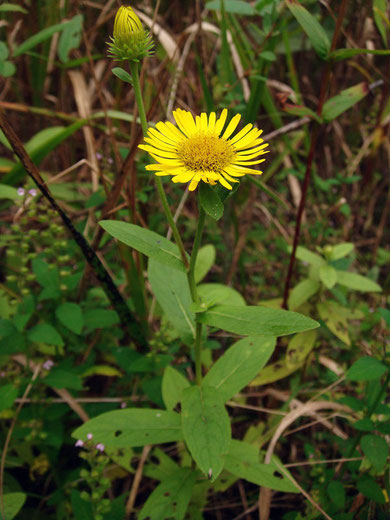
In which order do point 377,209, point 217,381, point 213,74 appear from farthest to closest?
1. point 377,209
2. point 213,74
3. point 217,381

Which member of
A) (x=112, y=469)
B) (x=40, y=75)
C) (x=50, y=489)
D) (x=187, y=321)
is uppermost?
(x=40, y=75)

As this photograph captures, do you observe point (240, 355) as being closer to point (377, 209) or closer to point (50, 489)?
point (50, 489)

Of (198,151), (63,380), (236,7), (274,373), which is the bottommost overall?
(274,373)

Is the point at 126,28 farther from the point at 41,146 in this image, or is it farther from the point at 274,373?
the point at 274,373

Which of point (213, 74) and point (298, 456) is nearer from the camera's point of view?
point (298, 456)

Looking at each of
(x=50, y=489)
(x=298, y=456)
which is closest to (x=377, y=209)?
(x=298, y=456)

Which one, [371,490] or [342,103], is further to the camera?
[342,103]

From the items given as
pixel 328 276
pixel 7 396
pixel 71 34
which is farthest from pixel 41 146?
pixel 328 276
